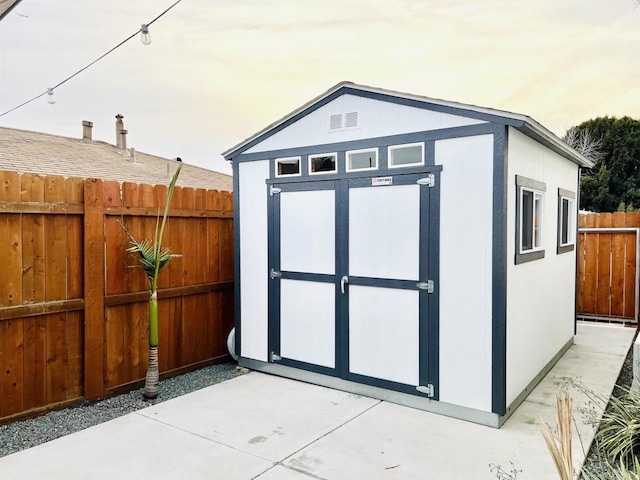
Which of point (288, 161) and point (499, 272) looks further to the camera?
point (288, 161)

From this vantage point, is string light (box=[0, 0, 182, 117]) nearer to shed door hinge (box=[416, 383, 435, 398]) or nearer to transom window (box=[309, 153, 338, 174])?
transom window (box=[309, 153, 338, 174])

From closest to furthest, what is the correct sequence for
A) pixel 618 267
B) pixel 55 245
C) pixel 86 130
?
pixel 55 245
pixel 618 267
pixel 86 130

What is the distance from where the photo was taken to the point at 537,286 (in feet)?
15.3

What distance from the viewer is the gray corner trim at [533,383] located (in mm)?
3897

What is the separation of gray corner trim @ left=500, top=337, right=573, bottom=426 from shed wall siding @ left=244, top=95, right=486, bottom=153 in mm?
2430

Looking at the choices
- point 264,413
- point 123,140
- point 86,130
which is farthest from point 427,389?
point 86,130

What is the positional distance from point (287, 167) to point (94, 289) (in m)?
2.23

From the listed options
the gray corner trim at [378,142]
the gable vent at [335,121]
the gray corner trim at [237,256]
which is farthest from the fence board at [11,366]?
the gable vent at [335,121]

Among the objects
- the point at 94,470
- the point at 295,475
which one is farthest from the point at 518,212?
the point at 94,470

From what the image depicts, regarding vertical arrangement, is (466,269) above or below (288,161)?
below

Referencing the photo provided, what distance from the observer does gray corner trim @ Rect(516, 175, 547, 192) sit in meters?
4.01

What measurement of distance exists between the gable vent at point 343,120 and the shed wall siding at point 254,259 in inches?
36.0

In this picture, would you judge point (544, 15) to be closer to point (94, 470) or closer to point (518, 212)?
point (518, 212)

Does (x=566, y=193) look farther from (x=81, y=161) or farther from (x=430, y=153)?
(x=81, y=161)
